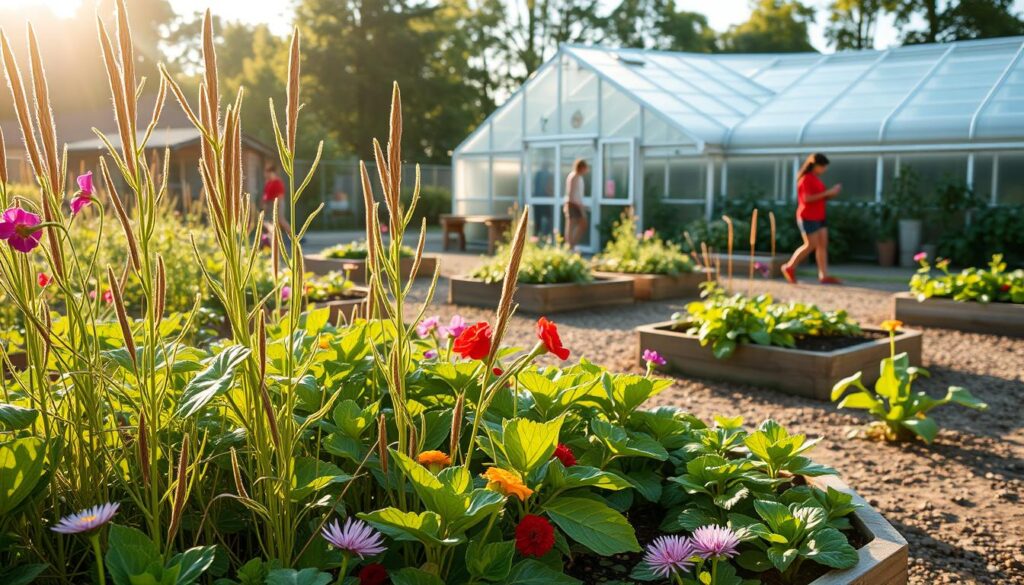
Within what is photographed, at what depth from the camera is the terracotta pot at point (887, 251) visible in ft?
45.3

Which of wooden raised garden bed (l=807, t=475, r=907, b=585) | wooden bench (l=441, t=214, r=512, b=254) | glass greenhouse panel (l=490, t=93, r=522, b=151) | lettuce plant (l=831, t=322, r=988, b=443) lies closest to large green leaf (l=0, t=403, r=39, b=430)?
wooden raised garden bed (l=807, t=475, r=907, b=585)

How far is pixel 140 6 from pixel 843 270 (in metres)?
39.1

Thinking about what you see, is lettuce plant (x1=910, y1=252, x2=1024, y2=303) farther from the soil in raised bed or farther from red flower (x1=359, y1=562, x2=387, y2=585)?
red flower (x1=359, y1=562, x2=387, y2=585)

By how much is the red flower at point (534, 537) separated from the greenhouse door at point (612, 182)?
14.8 m

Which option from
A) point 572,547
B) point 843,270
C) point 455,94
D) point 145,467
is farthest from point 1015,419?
point 455,94

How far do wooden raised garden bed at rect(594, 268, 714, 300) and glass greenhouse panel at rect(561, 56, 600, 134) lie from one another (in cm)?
721

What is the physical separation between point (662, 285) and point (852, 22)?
87.6 ft

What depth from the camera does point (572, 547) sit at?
6.26ft

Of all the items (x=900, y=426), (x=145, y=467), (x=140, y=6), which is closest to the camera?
(x=145, y=467)

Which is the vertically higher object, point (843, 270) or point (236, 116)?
point (236, 116)

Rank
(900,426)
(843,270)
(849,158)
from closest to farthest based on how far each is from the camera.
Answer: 1. (900,426)
2. (843,270)
3. (849,158)

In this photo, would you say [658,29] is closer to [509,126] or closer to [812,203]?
[509,126]

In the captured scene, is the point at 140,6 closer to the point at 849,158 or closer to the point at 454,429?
the point at 849,158

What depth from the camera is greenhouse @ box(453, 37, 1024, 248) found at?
13688mm
